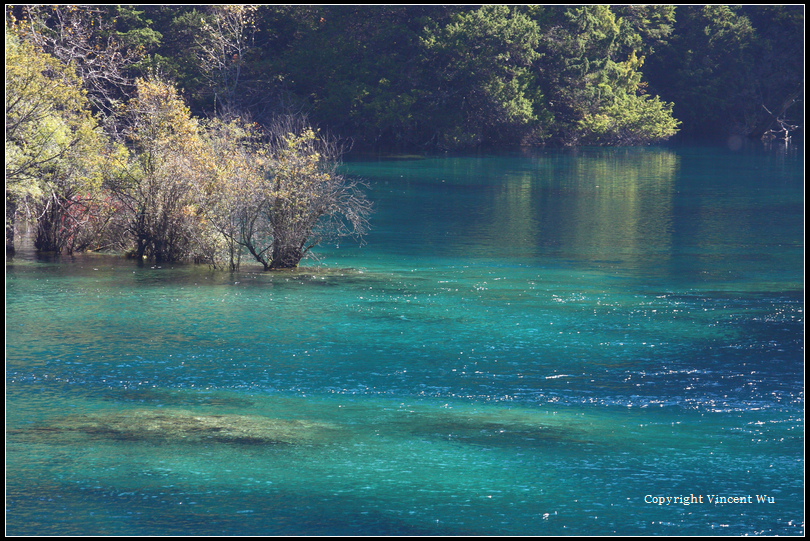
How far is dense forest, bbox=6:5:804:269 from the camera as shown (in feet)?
99.0

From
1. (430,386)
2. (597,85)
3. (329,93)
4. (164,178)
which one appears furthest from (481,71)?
(430,386)

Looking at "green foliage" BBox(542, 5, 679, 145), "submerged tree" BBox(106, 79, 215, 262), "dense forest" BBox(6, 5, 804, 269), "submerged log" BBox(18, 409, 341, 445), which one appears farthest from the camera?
"green foliage" BBox(542, 5, 679, 145)

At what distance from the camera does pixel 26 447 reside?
48.4 feet

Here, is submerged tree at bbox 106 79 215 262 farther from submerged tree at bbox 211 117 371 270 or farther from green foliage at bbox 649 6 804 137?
green foliage at bbox 649 6 804 137

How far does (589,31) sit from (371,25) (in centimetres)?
1557

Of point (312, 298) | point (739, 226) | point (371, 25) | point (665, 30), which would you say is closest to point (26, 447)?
point (312, 298)

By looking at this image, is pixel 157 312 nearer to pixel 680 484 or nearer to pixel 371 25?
pixel 680 484

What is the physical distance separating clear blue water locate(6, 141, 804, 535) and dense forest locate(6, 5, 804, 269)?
5.70 ft

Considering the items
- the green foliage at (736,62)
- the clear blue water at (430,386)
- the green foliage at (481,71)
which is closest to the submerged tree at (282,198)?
the clear blue water at (430,386)

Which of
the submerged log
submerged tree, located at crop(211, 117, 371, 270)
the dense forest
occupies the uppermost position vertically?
the dense forest

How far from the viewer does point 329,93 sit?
7362 centimetres

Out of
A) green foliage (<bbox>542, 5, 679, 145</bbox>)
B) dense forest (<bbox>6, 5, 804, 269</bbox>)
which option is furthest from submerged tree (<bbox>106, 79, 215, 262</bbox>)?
green foliage (<bbox>542, 5, 679, 145</bbox>)

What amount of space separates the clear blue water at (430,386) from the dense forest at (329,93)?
5.70ft

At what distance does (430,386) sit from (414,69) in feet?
193
